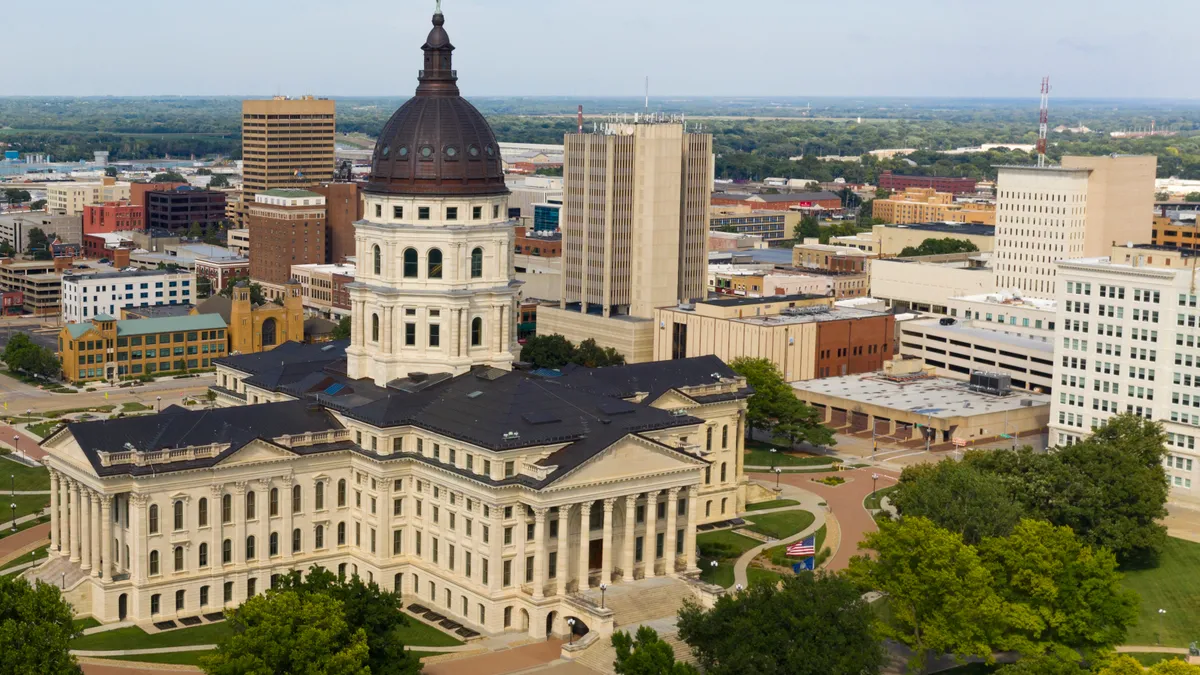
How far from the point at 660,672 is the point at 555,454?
83.7 ft

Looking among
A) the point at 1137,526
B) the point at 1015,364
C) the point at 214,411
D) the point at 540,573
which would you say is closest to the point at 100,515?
the point at 214,411

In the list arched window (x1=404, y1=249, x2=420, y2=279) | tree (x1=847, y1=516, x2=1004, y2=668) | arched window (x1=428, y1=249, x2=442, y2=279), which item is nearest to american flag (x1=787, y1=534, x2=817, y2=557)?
tree (x1=847, y1=516, x2=1004, y2=668)

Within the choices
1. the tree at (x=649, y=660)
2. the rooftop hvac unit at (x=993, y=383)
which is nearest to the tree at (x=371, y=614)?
the tree at (x=649, y=660)

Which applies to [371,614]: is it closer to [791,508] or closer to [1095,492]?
[791,508]

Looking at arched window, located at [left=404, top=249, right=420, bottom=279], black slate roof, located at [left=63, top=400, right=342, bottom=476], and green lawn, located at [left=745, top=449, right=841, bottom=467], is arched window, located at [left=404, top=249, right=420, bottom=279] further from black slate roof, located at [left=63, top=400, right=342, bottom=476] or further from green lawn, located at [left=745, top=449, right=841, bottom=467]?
green lawn, located at [left=745, top=449, right=841, bottom=467]

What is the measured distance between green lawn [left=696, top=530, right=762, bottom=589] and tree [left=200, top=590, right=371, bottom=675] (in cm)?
3744

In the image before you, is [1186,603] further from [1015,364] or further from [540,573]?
[1015,364]

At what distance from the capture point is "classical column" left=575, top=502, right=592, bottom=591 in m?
114

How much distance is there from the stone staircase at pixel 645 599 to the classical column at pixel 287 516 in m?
19.0

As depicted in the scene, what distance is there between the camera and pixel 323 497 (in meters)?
123

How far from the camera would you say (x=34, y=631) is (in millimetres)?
88812

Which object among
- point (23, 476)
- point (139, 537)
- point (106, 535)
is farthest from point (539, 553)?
point (23, 476)

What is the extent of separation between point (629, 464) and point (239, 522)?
96.2 ft

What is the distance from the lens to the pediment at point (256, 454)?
117 metres
